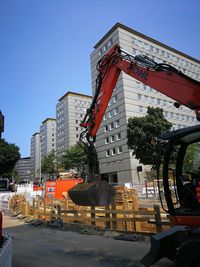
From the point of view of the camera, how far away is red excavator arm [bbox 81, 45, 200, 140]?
657cm

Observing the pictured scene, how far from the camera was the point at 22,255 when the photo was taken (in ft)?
27.7

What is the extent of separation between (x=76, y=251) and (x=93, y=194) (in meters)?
3.03

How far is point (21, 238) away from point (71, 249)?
11.1 feet

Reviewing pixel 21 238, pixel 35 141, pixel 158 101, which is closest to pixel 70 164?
pixel 158 101

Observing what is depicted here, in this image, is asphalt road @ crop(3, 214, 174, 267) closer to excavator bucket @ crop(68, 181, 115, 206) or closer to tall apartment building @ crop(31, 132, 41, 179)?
excavator bucket @ crop(68, 181, 115, 206)

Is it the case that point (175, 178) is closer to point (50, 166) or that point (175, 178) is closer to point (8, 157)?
point (8, 157)

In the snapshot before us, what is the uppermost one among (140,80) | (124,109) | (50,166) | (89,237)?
(124,109)

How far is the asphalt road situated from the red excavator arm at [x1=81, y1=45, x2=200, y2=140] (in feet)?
10.9

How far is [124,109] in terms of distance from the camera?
4994 centimetres

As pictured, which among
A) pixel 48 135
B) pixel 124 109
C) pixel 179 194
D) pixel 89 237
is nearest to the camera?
pixel 179 194

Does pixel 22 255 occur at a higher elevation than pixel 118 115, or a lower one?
lower

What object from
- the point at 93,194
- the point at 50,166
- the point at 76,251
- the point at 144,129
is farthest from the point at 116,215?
the point at 50,166

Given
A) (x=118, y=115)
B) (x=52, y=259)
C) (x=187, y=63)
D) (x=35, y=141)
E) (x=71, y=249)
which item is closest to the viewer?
(x=52, y=259)

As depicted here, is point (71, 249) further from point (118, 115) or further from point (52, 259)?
point (118, 115)
